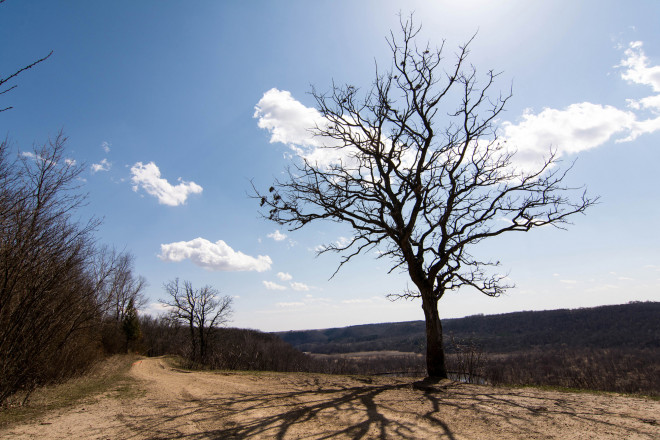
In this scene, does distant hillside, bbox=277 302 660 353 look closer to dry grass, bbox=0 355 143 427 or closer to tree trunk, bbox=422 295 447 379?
tree trunk, bbox=422 295 447 379

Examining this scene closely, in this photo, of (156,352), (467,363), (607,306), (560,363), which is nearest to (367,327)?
(607,306)

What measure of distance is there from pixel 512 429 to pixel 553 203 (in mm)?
7520

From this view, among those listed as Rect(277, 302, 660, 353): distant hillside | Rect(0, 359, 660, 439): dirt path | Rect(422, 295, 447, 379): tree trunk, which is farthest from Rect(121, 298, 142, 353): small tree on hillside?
Rect(277, 302, 660, 353): distant hillside

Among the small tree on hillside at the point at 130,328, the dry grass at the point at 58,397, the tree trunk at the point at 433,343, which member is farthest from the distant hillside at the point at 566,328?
the dry grass at the point at 58,397

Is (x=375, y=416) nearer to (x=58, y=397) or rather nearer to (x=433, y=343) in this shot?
(x=433, y=343)

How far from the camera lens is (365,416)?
5645mm

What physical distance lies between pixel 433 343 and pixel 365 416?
488 centimetres

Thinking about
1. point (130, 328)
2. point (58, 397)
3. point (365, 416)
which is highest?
point (130, 328)

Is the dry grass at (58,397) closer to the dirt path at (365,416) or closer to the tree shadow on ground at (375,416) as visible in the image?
the dirt path at (365,416)

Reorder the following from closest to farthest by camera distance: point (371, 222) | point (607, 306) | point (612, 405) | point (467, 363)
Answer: point (612, 405) → point (371, 222) → point (467, 363) → point (607, 306)

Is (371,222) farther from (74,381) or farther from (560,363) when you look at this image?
(560,363)

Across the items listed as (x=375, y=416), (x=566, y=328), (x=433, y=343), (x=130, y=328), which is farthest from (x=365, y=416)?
(x=566, y=328)

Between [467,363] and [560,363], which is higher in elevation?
[467,363]

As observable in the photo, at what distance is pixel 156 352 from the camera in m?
56.2
